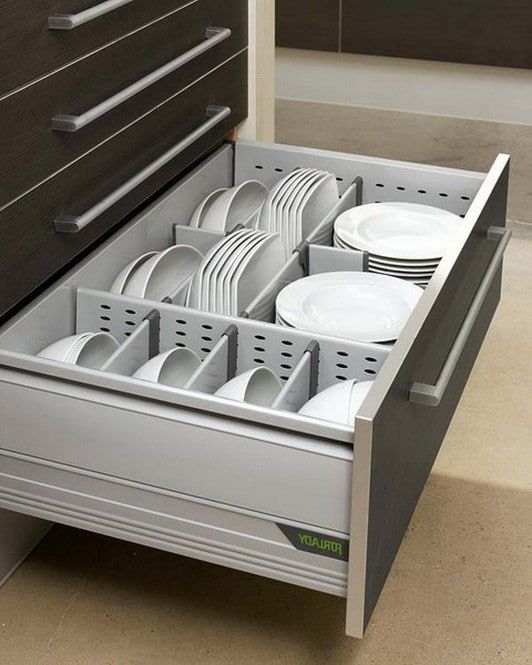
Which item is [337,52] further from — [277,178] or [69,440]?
[69,440]

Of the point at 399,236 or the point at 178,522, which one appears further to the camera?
the point at 399,236

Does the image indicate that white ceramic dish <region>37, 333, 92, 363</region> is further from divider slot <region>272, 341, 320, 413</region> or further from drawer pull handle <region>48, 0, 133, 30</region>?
drawer pull handle <region>48, 0, 133, 30</region>

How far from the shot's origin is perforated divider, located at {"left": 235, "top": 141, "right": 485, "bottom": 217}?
1.95 meters

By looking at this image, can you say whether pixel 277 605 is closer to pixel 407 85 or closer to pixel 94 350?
pixel 94 350

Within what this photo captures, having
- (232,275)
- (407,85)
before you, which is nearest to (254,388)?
(232,275)

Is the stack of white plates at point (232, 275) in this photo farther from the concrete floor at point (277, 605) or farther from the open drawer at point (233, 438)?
the concrete floor at point (277, 605)

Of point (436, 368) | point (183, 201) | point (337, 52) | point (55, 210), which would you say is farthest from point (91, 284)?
point (337, 52)

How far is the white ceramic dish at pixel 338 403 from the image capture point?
137 cm

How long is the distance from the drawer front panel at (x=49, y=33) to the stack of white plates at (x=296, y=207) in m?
0.39

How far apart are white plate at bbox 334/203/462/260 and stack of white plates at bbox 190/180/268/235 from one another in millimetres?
182

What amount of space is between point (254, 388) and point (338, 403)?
0.13 metres

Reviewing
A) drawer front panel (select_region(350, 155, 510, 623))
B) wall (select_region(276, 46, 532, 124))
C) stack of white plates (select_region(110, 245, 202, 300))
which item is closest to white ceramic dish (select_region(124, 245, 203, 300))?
stack of white plates (select_region(110, 245, 202, 300))

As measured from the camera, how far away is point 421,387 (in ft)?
4.52

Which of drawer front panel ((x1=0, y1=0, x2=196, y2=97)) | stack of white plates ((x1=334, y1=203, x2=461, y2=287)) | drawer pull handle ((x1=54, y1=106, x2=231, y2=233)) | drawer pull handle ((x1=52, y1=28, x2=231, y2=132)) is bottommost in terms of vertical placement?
stack of white plates ((x1=334, y1=203, x2=461, y2=287))
